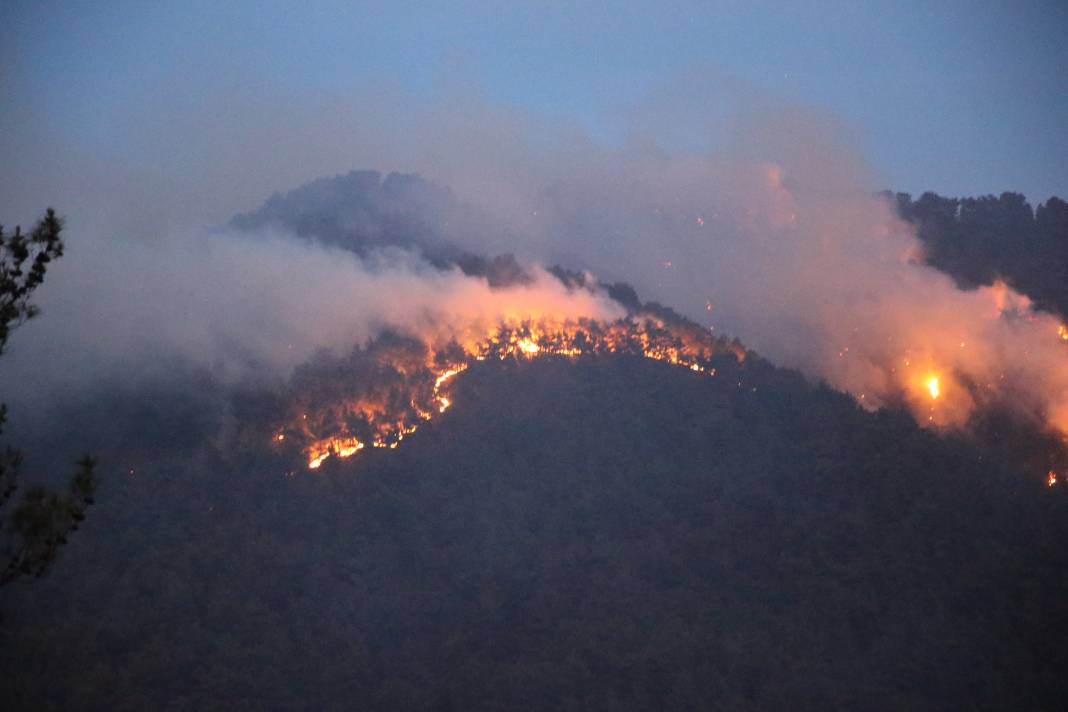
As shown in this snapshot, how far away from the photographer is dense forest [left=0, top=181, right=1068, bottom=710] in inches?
2073

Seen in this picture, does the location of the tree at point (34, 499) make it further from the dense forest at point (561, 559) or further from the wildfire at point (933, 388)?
the wildfire at point (933, 388)

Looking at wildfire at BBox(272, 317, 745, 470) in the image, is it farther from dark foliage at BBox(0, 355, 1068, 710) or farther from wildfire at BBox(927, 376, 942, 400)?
wildfire at BBox(927, 376, 942, 400)

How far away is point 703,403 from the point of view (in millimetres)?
85250

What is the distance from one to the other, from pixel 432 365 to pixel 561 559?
28087 millimetres

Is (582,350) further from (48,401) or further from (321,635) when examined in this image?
(48,401)

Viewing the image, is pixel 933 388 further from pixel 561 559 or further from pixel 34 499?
pixel 34 499

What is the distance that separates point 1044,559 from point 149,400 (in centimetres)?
8043

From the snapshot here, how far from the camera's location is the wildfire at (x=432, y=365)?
Result: 7519cm

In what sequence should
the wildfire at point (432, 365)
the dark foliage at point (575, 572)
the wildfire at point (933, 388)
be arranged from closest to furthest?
the dark foliage at point (575, 572) < the wildfire at point (432, 365) < the wildfire at point (933, 388)

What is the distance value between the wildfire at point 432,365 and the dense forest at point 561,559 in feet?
6.47

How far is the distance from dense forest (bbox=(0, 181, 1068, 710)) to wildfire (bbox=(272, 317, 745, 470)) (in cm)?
Answer: 197

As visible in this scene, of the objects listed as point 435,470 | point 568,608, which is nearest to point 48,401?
point 435,470

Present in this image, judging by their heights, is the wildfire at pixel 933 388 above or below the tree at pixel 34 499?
above

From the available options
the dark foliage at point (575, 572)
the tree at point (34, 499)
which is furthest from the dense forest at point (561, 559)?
the tree at point (34, 499)
